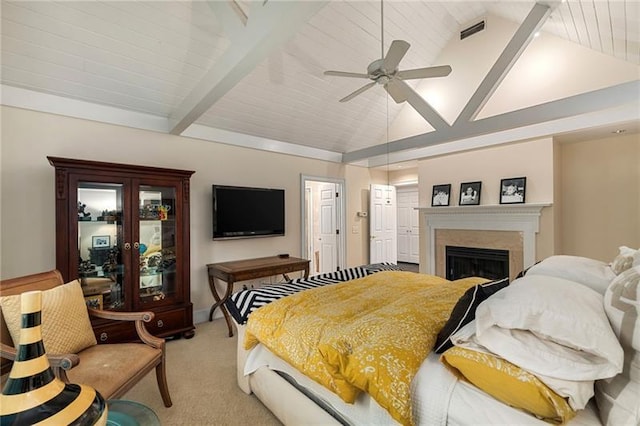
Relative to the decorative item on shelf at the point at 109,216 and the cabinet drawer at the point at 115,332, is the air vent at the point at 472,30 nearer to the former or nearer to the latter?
the decorative item on shelf at the point at 109,216

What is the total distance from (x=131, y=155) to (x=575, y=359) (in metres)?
3.86

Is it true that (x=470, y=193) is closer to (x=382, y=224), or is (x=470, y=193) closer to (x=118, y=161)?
(x=382, y=224)

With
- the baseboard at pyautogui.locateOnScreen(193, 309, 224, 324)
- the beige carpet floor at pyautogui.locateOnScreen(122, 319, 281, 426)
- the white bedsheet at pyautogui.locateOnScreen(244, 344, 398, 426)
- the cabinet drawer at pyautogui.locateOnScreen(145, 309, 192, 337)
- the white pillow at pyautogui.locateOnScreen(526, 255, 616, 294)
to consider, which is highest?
the white pillow at pyautogui.locateOnScreen(526, 255, 616, 294)

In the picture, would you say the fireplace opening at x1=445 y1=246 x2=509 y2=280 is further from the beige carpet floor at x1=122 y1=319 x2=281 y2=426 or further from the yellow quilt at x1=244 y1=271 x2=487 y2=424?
the beige carpet floor at x1=122 y1=319 x2=281 y2=426

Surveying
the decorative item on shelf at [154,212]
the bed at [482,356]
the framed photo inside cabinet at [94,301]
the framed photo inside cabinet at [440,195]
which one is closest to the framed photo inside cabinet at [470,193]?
the framed photo inside cabinet at [440,195]

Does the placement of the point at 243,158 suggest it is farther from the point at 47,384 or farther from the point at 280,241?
the point at 47,384

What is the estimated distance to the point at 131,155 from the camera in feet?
10.6

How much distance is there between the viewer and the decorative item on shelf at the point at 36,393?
759mm

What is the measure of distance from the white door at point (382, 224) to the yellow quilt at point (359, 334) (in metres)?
3.59

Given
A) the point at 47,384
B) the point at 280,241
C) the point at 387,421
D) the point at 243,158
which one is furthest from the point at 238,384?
the point at 243,158

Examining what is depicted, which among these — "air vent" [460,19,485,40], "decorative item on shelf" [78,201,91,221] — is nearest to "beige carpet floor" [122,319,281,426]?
"decorative item on shelf" [78,201,91,221]

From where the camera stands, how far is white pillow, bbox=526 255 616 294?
1.38 meters

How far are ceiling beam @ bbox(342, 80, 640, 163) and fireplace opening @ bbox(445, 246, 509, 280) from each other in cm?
183

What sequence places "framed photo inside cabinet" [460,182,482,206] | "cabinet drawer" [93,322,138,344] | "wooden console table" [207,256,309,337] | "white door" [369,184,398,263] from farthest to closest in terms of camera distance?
"white door" [369,184,398,263] < "framed photo inside cabinet" [460,182,482,206] < "wooden console table" [207,256,309,337] < "cabinet drawer" [93,322,138,344]
